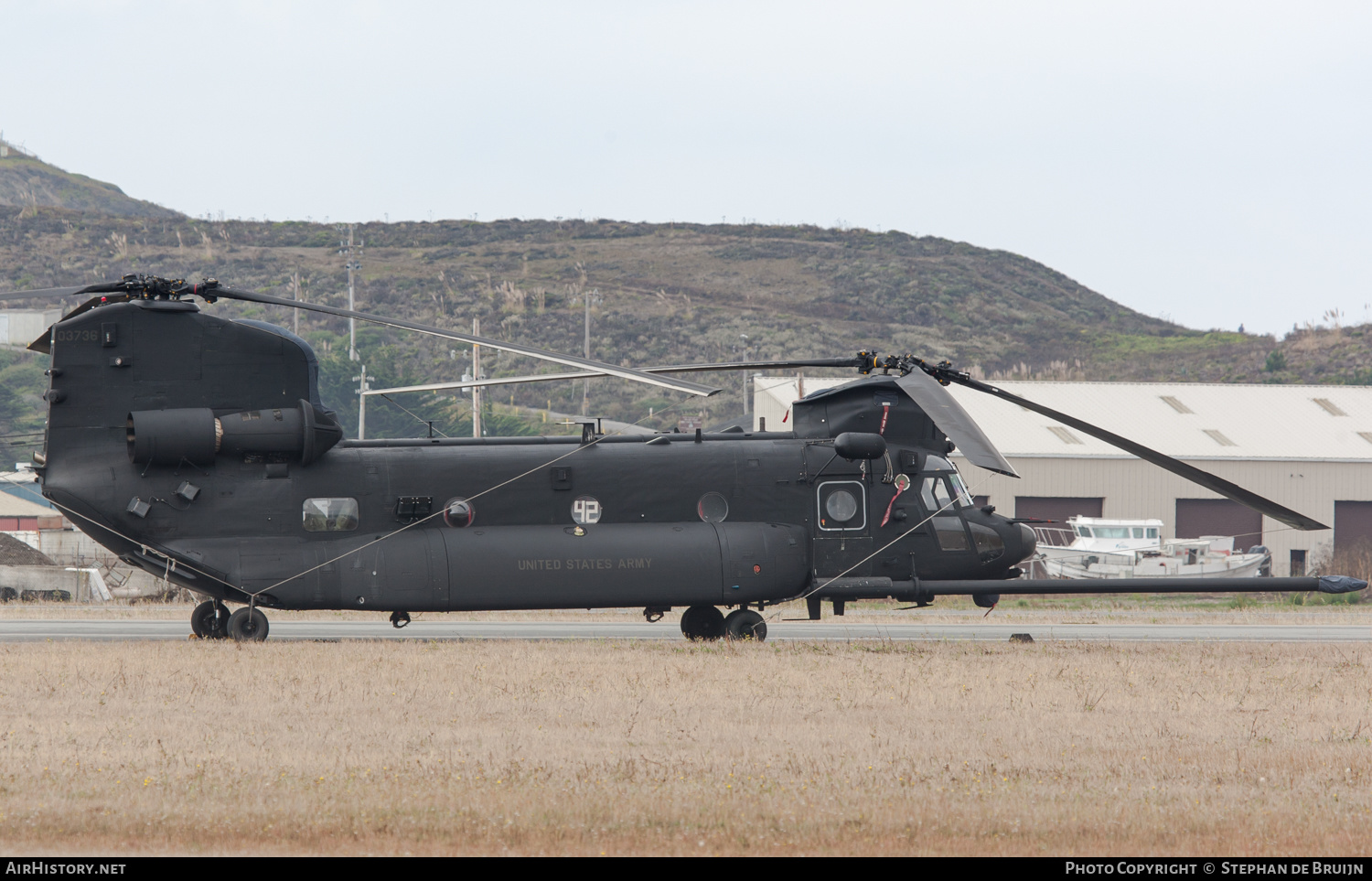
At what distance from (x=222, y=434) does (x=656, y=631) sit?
8484 mm

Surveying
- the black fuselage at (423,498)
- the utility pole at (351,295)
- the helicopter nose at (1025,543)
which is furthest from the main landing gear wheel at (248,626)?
the utility pole at (351,295)

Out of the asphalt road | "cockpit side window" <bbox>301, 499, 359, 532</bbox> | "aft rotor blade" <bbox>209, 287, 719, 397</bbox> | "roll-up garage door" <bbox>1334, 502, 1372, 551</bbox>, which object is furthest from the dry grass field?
"roll-up garage door" <bbox>1334, 502, 1372, 551</bbox>

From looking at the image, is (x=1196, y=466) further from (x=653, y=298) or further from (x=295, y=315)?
(x=295, y=315)

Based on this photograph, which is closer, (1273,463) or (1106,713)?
(1106,713)

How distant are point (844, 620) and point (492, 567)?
10.4 m

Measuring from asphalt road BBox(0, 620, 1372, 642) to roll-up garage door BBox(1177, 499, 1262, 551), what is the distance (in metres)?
25.1

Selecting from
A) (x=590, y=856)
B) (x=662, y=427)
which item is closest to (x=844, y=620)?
(x=590, y=856)

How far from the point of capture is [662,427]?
263 feet

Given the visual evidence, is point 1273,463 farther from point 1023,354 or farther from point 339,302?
point 339,302

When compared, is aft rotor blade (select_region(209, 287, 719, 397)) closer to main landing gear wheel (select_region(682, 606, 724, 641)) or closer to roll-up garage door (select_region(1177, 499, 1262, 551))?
main landing gear wheel (select_region(682, 606, 724, 641))

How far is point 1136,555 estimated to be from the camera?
4419 cm

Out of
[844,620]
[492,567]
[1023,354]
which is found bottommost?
[844,620]

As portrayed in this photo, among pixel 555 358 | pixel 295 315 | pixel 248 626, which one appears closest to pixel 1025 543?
pixel 555 358

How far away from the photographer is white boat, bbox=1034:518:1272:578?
146 ft
